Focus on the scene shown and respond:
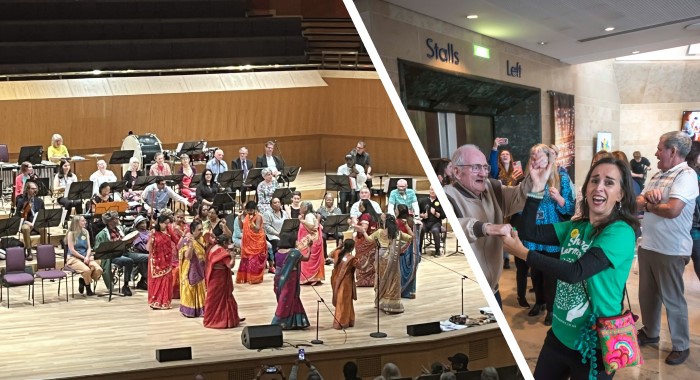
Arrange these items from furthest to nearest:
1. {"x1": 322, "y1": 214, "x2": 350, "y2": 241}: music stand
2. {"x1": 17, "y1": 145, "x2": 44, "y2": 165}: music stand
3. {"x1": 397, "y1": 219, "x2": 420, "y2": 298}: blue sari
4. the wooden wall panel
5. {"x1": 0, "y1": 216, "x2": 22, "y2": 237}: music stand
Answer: the wooden wall panel < {"x1": 17, "y1": 145, "x2": 44, "y2": 165}: music stand < {"x1": 322, "y1": 214, "x2": 350, "y2": 241}: music stand < {"x1": 397, "y1": 219, "x2": 420, "y2": 298}: blue sari < {"x1": 0, "y1": 216, "x2": 22, "y2": 237}: music stand

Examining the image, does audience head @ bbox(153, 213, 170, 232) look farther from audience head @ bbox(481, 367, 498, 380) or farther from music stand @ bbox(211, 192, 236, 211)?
audience head @ bbox(481, 367, 498, 380)

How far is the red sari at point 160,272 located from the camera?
7.65m

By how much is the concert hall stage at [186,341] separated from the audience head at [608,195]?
576 cm

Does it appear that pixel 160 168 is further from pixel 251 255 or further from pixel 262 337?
pixel 262 337

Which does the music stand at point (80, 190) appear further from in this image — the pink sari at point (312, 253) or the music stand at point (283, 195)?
the pink sari at point (312, 253)

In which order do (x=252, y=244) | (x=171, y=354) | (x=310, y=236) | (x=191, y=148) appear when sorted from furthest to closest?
(x=191, y=148) → (x=252, y=244) → (x=310, y=236) → (x=171, y=354)

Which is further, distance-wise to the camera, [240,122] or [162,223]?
[240,122]

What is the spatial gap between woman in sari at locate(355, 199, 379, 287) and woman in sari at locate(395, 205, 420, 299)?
29cm

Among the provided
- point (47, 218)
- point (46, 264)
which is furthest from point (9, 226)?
point (46, 264)

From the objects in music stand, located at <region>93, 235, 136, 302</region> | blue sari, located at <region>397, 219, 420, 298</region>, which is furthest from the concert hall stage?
music stand, located at <region>93, 235, 136, 302</region>

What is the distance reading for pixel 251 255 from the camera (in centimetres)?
846

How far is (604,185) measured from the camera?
4.17 feet

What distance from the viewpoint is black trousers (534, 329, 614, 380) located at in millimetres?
1339

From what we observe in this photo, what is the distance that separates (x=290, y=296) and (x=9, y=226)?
2.44 metres
